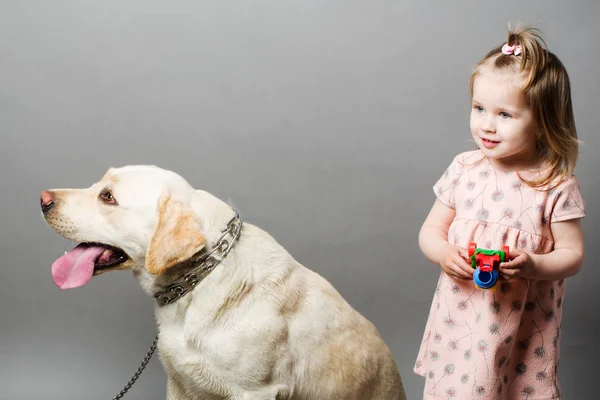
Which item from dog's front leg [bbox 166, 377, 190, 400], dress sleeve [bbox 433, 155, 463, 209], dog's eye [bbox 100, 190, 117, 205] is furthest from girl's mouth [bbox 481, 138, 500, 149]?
dog's front leg [bbox 166, 377, 190, 400]

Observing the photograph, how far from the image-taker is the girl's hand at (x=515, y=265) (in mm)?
2551

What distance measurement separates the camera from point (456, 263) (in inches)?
107

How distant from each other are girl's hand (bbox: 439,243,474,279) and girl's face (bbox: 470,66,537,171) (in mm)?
364

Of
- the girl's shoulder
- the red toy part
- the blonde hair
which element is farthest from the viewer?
the girl's shoulder

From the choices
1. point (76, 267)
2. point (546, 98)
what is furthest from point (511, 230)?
point (76, 267)

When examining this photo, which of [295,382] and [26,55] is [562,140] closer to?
[295,382]

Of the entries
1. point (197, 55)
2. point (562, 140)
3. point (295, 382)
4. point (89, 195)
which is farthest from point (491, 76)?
point (197, 55)

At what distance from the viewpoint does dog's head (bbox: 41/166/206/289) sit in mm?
2613

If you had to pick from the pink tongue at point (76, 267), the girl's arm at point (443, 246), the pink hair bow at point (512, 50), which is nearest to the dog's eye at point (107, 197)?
the pink tongue at point (76, 267)

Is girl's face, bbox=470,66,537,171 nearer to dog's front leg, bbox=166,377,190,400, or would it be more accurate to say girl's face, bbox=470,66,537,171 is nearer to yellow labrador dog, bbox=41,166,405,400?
yellow labrador dog, bbox=41,166,405,400

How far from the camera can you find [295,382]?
281cm

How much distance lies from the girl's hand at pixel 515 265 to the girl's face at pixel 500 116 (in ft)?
1.24

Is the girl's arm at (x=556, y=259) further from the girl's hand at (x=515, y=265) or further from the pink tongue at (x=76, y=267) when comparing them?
the pink tongue at (x=76, y=267)

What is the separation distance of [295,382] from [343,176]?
5.20 feet
